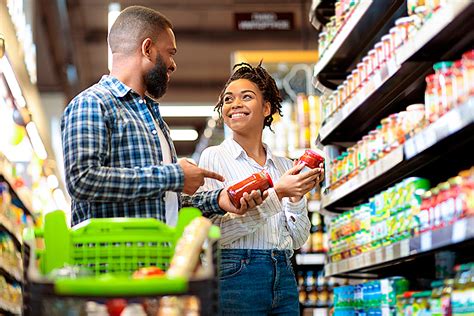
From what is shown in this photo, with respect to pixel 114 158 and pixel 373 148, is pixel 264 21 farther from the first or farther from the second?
pixel 114 158

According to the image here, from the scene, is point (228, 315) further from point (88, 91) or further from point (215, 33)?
point (215, 33)

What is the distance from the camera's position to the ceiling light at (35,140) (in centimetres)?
1016

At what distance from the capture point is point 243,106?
13.0 feet

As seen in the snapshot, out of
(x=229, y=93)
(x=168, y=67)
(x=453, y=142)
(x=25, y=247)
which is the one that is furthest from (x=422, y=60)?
(x=25, y=247)

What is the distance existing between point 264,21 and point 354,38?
585 cm

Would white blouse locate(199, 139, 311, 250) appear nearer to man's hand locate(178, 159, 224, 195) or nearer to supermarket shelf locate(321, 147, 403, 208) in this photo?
supermarket shelf locate(321, 147, 403, 208)

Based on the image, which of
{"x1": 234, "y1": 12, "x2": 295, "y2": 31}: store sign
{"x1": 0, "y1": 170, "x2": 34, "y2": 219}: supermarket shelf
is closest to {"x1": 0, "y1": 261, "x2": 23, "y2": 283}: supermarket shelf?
{"x1": 0, "y1": 170, "x2": 34, "y2": 219}: supermarket shelf

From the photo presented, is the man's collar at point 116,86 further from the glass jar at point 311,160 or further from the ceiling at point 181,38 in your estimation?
the ceiling at point 181,38

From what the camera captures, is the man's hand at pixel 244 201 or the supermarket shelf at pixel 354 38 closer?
the man's hand at pixel 244 201

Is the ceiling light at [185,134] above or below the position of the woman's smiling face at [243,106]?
above

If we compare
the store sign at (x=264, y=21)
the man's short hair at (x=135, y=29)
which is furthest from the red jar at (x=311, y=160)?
the store sign at (x=264, y=21)

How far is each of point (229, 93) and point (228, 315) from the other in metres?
1.02

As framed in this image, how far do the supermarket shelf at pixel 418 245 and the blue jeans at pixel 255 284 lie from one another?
479mm

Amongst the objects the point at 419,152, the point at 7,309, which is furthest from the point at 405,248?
the point at 7,309
